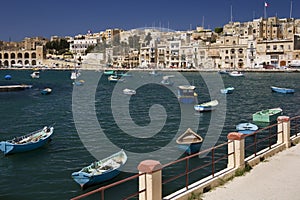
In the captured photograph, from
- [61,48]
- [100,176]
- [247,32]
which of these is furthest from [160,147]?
[61,48]

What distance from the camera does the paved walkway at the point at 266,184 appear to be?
7.99 m

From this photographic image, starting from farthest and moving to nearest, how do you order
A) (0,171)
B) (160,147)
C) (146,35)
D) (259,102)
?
(146,35), (259,102), (160,147), (0,171)

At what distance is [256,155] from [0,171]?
416 inches

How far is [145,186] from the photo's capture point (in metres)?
7.12

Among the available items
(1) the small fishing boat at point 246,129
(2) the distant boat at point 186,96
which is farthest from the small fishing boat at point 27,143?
(2) the distant boat at point 186,96

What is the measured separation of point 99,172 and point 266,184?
6.23 meters

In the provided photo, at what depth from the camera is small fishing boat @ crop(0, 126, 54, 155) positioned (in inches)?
675

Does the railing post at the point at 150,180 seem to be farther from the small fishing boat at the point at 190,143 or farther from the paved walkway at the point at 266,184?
the small fishing boat at the point at 190,143

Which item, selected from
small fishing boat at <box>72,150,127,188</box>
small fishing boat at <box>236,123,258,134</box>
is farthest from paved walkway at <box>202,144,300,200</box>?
small fishing boat at <box>236,123,258,134</box>

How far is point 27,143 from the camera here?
17.9 metres

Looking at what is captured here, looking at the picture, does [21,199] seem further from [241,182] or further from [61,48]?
[61,48]

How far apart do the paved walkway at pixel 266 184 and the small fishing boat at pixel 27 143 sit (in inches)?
467

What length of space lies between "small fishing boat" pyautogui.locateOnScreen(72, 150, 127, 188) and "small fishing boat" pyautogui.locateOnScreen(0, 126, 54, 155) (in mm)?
5707

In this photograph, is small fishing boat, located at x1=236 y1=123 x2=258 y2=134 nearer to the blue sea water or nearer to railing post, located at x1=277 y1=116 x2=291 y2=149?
the blue sea water
